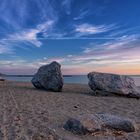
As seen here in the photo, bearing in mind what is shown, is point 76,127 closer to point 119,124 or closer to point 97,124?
point 97,124

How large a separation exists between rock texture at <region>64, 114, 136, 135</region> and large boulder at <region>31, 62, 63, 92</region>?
12.2m

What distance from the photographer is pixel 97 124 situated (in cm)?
761

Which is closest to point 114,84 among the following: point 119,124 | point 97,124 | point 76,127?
point 119,124

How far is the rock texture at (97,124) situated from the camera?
24.4 feet

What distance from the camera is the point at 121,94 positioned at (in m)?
17.1

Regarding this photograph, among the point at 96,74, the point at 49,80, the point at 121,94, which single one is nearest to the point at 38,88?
the point at 49,80

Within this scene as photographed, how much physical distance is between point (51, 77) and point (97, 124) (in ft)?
41.7

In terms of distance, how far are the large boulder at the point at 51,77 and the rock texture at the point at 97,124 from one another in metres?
12.2

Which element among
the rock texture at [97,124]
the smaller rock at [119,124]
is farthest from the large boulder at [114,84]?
the smaller rock at [119,124]

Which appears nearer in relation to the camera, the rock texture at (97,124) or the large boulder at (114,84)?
the rock texture at (97,124)

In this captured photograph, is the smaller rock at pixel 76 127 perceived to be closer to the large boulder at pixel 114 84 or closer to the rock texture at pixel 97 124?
the rock texture at pixel 97 124

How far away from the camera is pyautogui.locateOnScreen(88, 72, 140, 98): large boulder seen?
55.9 feet

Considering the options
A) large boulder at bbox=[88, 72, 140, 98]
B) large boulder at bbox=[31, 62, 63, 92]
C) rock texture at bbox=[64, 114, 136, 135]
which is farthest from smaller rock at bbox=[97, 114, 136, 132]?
large boulder at bbox=[31, 62, 63, 92]

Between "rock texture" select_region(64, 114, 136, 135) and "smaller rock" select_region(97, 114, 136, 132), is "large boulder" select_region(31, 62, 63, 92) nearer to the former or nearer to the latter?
"rock texture" select_region(64, 114, 136, 135)
